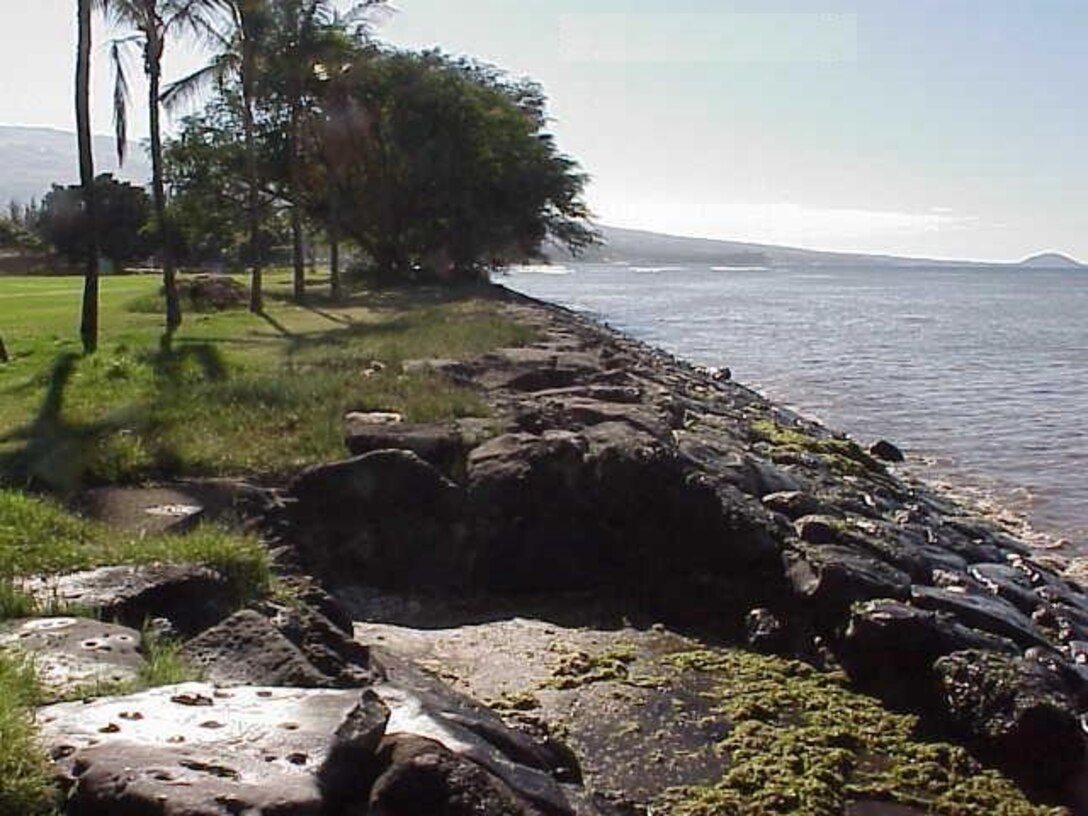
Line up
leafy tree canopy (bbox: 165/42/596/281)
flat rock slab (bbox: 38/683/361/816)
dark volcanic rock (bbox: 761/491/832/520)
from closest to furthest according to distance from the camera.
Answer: flat rock slab (bbox: 38/683/361/816)
dark volcanic rock (bbox: 761/491/832/520)
leafy tree canopy (bbox: 165/42/596/281)

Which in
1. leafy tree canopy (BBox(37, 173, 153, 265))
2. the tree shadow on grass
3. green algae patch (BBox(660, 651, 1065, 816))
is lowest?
green algae patch (BBox(660, 651, 1065, 816))

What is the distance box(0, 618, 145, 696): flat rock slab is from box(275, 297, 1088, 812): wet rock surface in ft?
12.4

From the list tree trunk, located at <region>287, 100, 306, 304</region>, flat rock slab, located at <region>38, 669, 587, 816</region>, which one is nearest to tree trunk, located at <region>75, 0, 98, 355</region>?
tree trunk, located at <region>287, 100, 306, 304</region>

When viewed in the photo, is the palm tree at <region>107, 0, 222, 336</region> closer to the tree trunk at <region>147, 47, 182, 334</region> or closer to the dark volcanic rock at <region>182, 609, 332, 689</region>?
the tree trunk at <region>147, 47, 182, 334</region>

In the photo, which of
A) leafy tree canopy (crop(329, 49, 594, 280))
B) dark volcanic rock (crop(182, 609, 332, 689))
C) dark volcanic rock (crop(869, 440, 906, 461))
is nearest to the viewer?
dark volcanic rock (crop(182, 609, 332, 689))

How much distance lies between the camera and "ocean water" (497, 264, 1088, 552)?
65.4ft

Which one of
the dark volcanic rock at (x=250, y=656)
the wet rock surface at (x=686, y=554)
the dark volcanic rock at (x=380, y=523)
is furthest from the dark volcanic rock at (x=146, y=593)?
the dark volcanic rock at (x=380, y=523)

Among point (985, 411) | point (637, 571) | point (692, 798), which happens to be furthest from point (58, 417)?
point (985, 411)

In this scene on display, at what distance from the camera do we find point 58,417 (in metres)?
12.2

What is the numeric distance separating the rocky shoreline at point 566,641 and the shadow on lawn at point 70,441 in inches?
58.9

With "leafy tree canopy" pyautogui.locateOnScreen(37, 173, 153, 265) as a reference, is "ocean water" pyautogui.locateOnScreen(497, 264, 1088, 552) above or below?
below

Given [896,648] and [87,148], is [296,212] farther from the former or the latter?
[896,648]

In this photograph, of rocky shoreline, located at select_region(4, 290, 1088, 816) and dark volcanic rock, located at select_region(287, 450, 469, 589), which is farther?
dark volcanic rock, located at select_region(287, 450, 469, 589)

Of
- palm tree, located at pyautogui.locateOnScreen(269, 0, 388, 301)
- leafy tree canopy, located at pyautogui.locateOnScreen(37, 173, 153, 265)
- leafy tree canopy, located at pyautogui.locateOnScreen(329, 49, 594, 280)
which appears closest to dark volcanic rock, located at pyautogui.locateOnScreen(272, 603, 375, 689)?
palm tree, located at pyautogui.locateOnScreen(269, 0, 388, 301)
